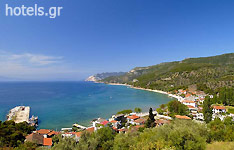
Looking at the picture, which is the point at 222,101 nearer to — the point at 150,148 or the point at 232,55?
the point at 150,148

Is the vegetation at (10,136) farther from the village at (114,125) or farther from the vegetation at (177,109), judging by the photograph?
the vegetation at (177,109)

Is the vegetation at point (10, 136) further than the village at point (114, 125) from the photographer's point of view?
No

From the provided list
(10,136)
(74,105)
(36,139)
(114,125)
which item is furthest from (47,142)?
(74,105)

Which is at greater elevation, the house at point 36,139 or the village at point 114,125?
the house at point 36,139

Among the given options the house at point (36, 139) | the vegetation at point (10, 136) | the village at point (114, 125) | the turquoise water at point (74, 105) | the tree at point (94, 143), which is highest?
the tree at point (94, 143)

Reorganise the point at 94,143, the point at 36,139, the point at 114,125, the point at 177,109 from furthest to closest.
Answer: the point at 177,109 < the point at 114,125 < the point at 36,139 < the point at 94,143

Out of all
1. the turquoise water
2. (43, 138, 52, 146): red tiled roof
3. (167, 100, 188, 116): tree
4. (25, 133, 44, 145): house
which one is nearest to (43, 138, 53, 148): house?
(43, 138, 52, 146): red tiled roof

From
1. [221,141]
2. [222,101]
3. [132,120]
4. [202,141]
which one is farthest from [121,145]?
[222,101]

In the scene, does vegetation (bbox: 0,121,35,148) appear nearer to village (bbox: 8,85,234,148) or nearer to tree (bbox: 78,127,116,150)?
village (bbox: 8,85,234,148)

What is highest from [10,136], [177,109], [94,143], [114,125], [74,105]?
[94,143]

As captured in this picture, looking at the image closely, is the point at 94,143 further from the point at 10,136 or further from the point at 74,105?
the point at 74,105

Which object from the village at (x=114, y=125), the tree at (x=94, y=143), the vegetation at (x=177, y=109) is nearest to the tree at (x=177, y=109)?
the vegetation at (x=177, y=109)
